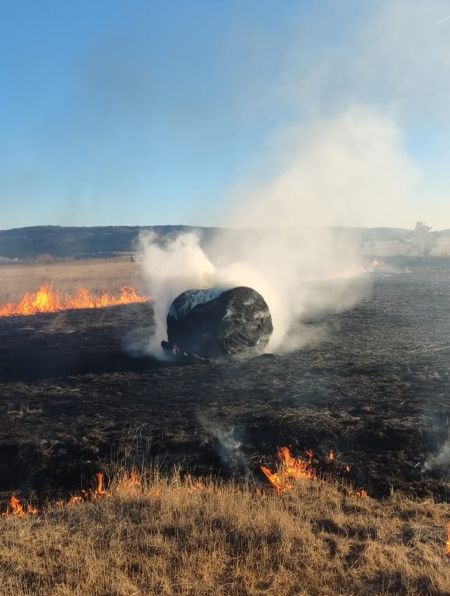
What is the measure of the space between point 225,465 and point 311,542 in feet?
7.42

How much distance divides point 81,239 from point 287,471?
429 feet

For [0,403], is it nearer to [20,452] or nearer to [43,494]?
[20,452]

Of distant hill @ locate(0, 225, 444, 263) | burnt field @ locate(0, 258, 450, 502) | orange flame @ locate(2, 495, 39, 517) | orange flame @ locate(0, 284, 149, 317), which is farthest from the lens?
distant hill @ locate(0, 225, 444, 263)

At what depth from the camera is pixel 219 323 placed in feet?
41.4

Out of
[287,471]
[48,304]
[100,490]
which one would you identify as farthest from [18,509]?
[48,304]

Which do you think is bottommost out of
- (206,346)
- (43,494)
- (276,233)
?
(43,494)

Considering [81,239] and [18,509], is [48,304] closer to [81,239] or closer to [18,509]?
[18,509]

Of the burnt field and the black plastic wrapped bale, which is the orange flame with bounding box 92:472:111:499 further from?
the black plastic wrapped bale

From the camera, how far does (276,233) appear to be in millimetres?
31062

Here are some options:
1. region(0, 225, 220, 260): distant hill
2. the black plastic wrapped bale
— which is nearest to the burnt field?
the black plastic wrapped bale

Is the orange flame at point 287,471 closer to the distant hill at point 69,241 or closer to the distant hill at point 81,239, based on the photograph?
the distant hill at point 81,239

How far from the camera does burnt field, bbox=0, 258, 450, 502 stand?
6.88m

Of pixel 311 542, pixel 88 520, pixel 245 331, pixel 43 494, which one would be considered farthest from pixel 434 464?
pixel 245 331

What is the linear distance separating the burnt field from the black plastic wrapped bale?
2.25ft
